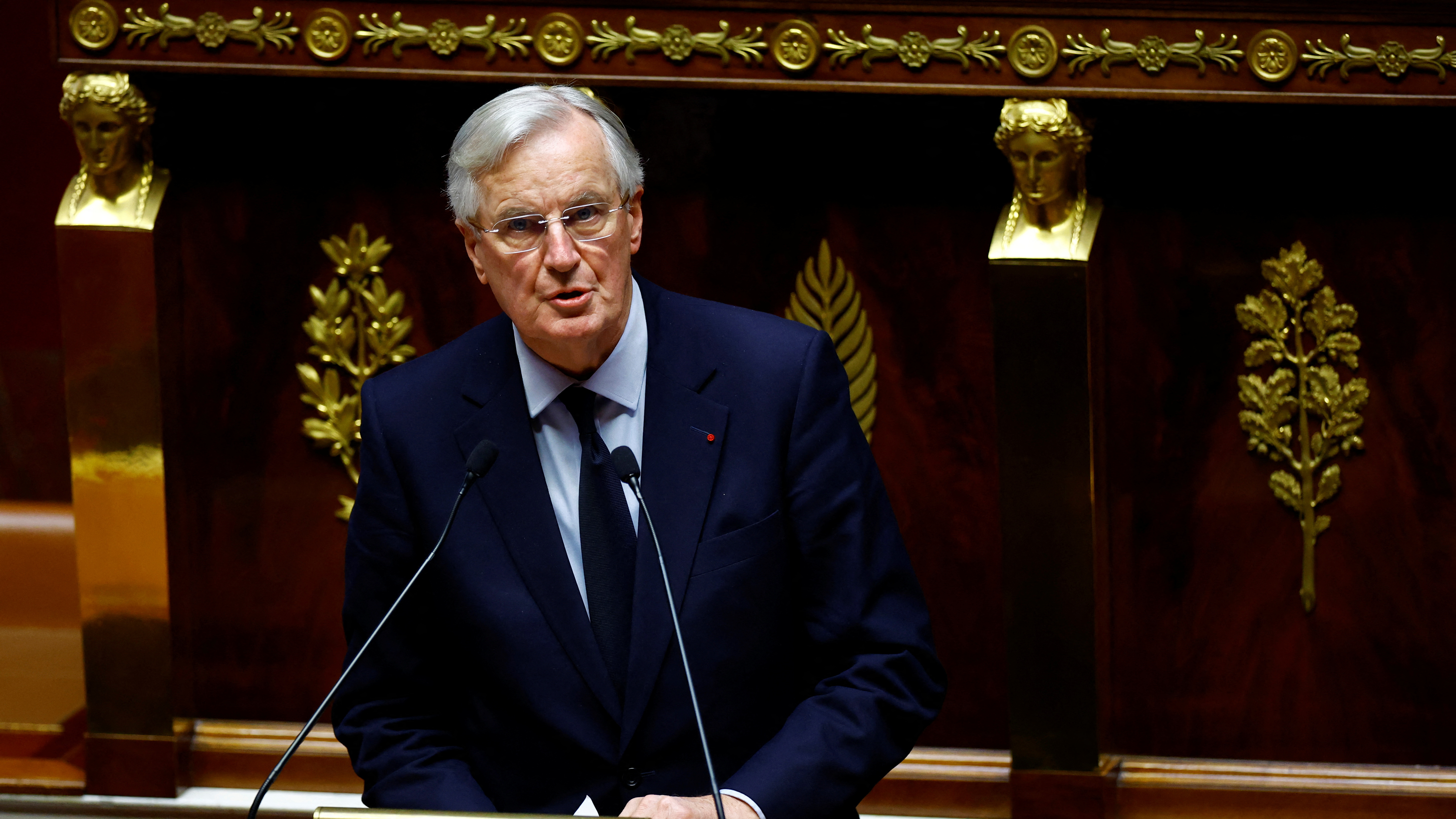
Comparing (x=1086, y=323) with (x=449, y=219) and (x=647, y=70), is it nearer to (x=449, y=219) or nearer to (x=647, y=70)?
(x=647, y=70)

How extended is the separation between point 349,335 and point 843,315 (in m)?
0.91

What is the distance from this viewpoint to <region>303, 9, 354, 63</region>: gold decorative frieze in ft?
9.04

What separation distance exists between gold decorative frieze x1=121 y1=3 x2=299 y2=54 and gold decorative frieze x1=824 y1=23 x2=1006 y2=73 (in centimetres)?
92

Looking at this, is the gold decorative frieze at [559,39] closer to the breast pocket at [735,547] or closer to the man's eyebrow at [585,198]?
the man's eyebrow at [585,198]

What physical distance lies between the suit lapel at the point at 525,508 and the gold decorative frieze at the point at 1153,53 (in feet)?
3.82

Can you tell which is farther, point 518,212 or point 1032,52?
point 1032,52

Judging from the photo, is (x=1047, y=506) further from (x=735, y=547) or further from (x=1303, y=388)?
(x=735, y=547)

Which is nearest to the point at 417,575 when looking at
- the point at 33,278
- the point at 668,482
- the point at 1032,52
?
the point at 668,482

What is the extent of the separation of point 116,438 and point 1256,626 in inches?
79.7

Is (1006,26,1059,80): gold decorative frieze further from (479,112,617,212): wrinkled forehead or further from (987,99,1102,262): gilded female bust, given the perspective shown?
(479,112,617,212): wrinkled forehead

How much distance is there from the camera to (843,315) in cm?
292

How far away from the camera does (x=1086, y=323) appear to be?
105 inches

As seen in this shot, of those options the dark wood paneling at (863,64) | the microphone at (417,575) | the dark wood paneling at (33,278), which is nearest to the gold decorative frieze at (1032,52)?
the dark wood paneling at (863,64)

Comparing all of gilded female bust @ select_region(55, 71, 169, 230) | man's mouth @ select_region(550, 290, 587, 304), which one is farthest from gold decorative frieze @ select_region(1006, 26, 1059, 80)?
gilded female bust @ select_region(55, 71, 169, 230)
